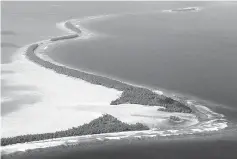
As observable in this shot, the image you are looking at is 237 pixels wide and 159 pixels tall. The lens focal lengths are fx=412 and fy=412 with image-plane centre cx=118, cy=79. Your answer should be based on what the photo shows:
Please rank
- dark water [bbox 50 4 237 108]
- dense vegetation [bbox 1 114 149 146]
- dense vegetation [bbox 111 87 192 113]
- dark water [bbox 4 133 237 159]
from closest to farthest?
dark water [bbox 4 133 237 159], dense vegetation [bbox 1 114 149 146], dense vegetation [bbox 111 87 192 113], dark water [bbox 50 4 237 108]

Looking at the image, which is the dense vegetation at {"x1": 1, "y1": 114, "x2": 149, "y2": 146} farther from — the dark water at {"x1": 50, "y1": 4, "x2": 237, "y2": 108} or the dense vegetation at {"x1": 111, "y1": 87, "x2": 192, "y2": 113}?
the dark water at {"x1": 50, "y1": 4, "x2": 237, "y2": 108}

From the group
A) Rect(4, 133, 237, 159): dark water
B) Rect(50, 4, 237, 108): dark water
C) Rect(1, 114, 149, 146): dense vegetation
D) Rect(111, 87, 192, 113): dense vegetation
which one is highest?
Rect(50, 4, 237, 108): dark water

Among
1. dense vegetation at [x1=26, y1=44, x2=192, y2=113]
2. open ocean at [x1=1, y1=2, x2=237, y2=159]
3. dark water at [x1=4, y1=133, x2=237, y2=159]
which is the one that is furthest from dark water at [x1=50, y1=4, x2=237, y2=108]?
dark water at [x1=4, y1=133, x2=237, y2=159]

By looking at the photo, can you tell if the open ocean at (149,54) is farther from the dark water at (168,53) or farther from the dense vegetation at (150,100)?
the dense vegetation at (150,100)

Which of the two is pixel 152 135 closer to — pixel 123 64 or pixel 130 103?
pixel 130 103

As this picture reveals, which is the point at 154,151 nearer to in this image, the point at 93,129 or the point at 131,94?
the point at 93,129

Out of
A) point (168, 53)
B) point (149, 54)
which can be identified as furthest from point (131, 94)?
point (168, 53)

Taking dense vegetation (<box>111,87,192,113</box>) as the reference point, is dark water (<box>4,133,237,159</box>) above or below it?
below

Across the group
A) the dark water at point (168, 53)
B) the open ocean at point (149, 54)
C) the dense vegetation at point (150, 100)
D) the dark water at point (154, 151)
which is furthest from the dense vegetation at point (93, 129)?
the dark water at point (168, 53)
